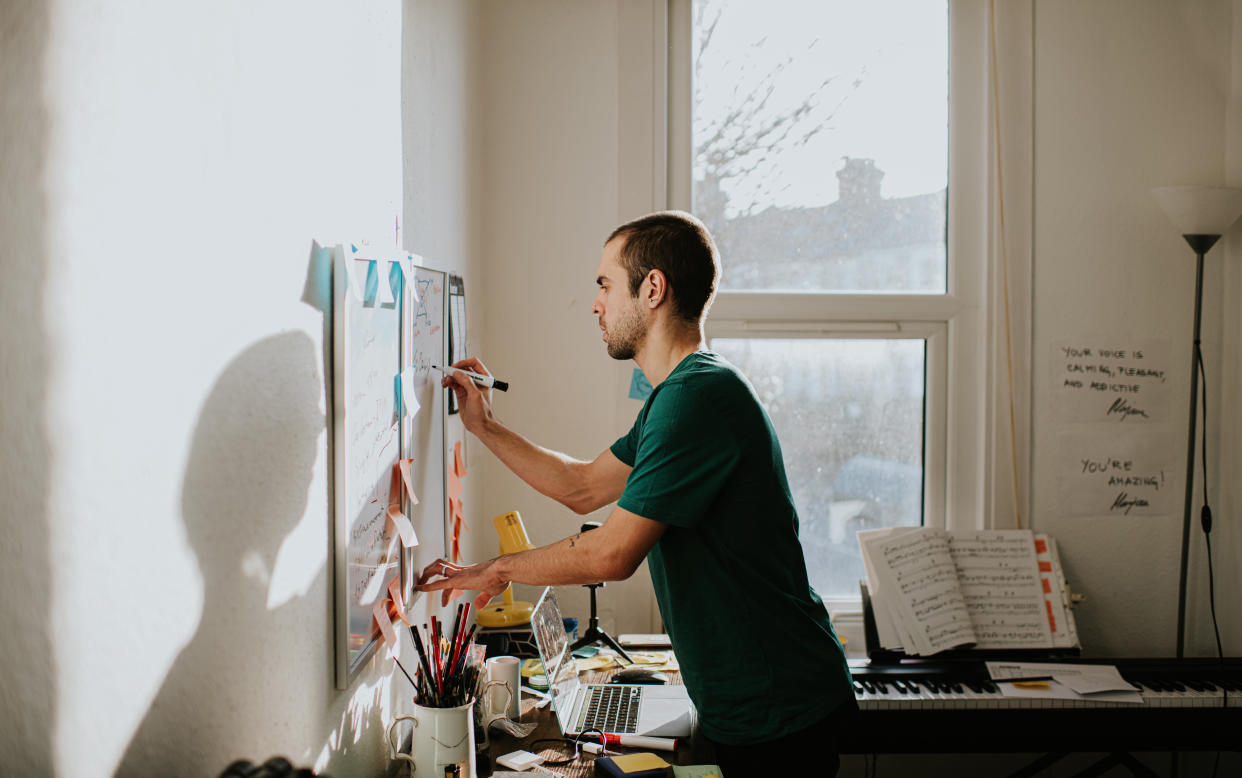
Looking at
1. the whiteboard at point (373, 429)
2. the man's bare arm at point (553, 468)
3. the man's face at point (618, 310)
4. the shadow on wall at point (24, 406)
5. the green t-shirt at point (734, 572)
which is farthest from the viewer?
the man's bare arm at point (553, 468)

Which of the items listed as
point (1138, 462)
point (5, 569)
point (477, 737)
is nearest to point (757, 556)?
point (477, 737)

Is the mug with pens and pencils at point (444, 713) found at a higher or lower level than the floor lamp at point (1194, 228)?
lower

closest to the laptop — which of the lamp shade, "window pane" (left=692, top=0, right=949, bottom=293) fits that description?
"window pane" (left=692, top=0, right=949, bottom=293)

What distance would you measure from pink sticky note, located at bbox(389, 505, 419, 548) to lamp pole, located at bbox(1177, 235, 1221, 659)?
2412 mm

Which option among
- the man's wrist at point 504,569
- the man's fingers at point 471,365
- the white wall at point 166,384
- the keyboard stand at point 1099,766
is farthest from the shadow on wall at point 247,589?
→ the keyboard stand at point 1099,766

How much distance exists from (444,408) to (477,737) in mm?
669

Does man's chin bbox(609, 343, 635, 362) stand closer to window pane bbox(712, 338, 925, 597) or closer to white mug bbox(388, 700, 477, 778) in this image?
white mug bbox(388, 700, 477, 778)

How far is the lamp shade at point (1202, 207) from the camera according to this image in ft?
9.07

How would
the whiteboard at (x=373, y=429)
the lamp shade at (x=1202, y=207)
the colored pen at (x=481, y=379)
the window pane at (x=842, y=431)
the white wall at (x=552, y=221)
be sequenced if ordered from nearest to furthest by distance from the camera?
the whiteboard at (x=373, y=429) → the colored pen at (x=481, y=379) → the lamp shade at (x=1202, y=207) → the white wall at (x=552, y=221) → the window pane at (x=842, y=431)

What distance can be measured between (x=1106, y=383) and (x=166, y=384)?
9.39 ft

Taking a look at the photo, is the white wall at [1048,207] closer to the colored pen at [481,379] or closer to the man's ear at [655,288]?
the colored pen at [481,379]

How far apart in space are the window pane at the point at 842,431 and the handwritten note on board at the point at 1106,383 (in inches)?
16.5

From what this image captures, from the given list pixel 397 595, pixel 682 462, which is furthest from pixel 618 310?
pixel 397 595

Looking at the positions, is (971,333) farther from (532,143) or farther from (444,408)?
(444,408)
